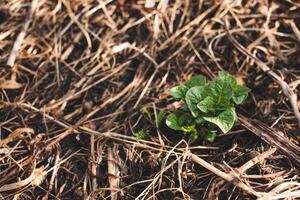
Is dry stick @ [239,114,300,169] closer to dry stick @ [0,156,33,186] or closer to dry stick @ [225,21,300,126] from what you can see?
dry stick @ [225,21,300,126]

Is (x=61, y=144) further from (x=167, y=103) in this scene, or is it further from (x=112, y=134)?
(x=167, y=103)

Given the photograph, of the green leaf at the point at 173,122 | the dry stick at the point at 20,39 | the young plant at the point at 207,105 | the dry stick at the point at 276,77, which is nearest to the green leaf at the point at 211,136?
the young plant at the point at 207,105

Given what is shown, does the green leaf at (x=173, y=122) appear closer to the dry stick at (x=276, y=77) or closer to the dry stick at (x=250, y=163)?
the dry stick at (x=250, y=163)

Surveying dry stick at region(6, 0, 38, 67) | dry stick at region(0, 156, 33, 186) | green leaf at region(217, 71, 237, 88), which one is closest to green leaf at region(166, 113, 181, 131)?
green leaf at region(217, 71, 237, 88)

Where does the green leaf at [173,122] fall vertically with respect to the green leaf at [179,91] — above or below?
below

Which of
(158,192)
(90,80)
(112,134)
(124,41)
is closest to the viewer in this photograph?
(158,192)

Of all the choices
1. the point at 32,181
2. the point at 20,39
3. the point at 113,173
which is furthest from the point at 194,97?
the point at 20,39

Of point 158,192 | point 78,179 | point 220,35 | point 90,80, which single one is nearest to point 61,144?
point 78,179
